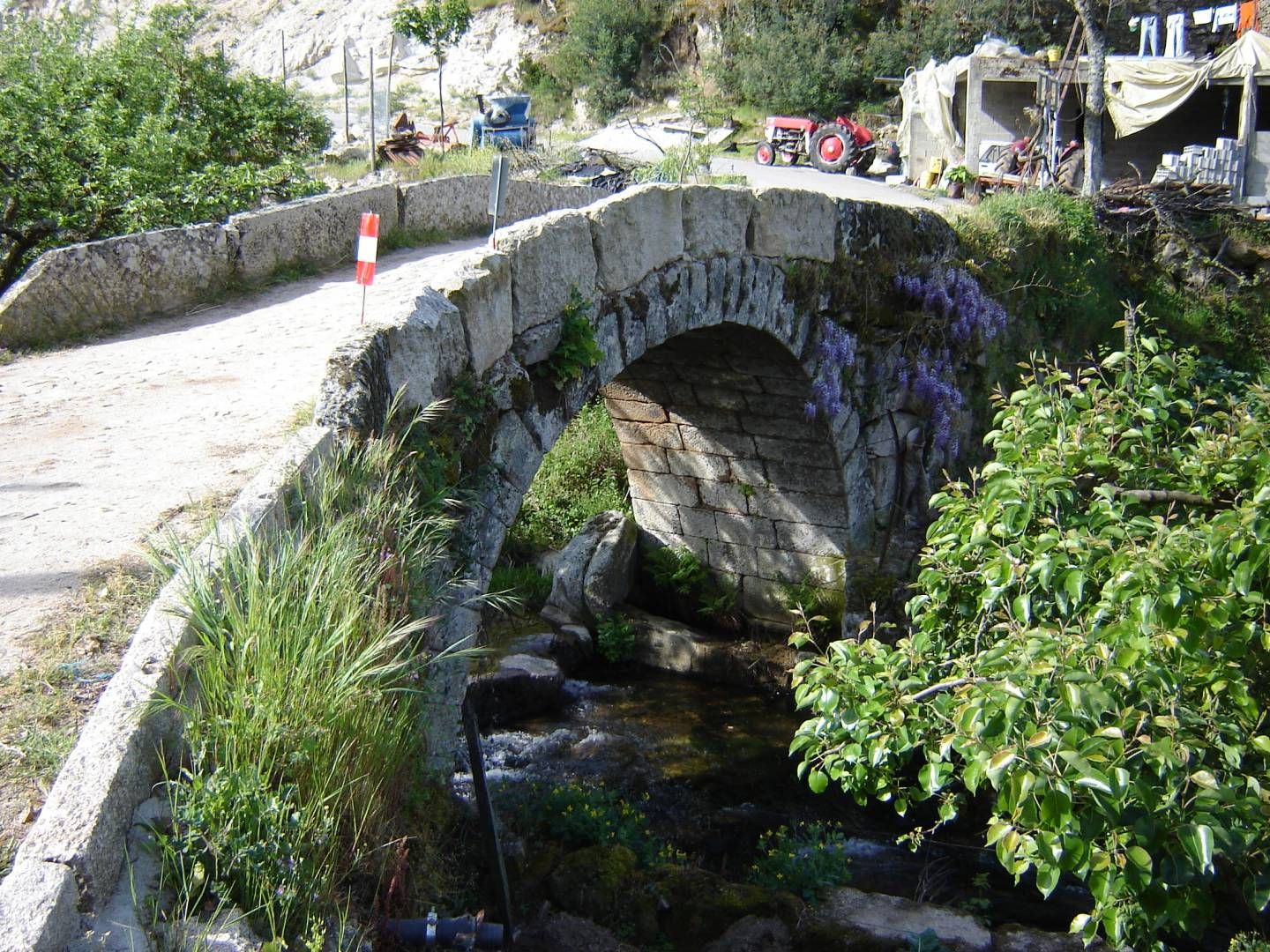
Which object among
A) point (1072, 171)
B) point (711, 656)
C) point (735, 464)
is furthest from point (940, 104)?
point (711, 656)

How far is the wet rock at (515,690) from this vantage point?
24.6ft

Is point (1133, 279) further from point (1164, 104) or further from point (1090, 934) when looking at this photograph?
point (1090, 934)

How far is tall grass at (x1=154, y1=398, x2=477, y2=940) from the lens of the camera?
90.1 inches

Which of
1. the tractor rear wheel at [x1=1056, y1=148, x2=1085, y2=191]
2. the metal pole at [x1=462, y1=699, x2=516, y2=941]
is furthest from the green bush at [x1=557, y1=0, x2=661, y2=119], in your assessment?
the metal pole at [x1=462, y1=699, x2=516, y2=941]

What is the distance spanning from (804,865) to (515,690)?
2679mm

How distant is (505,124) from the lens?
794 inches

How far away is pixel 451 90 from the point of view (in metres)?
31.0

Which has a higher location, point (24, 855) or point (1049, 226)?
point (1049, 226)

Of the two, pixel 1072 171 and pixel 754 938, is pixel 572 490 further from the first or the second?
pixel 1072 171

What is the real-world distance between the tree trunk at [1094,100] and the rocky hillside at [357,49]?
16.3 meters

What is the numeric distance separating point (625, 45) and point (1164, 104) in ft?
48.8

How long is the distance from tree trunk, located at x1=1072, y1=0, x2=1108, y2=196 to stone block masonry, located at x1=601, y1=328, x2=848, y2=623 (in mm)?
7701

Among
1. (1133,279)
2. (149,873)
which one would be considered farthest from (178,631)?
(1133,279)

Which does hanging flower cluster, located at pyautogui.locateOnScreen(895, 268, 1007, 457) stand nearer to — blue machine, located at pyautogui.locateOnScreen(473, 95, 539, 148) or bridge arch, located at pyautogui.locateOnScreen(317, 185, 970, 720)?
bridge arch, located at pyautogui.locateOnScreen(317, 185, 970, 720)
